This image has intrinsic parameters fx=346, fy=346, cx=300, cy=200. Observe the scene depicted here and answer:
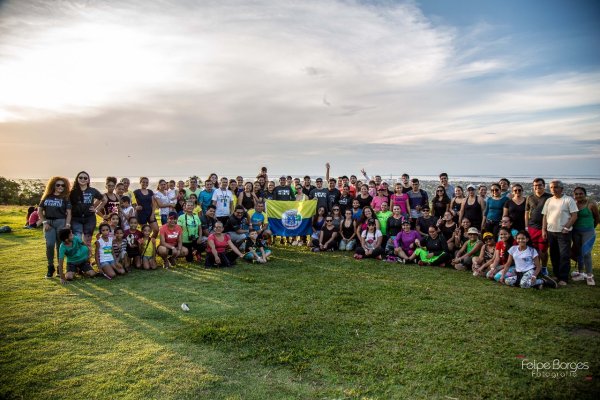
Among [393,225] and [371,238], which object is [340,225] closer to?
[371,238]

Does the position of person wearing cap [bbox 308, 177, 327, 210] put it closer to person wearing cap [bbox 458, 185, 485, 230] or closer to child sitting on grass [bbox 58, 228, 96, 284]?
person wearing cap [bbox 458, 185, 485, 230]

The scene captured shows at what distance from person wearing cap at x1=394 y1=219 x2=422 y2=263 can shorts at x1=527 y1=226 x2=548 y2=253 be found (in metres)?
2.53

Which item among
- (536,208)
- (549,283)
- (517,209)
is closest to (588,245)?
(536,208)

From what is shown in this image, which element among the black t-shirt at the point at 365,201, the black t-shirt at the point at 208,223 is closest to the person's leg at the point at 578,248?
the black t-shirt at the point at 365,201

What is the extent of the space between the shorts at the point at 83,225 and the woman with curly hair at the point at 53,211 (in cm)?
30

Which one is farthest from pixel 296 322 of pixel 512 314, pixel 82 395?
pixel 512 314

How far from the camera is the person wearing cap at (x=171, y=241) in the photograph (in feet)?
28.6

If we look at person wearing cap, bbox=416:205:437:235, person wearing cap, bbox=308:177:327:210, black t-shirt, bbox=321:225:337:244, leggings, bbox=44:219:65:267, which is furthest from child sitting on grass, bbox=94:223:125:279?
person wearing cap, bbox=416:205:437:235

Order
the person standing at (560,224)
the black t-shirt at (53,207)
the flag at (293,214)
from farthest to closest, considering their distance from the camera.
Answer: the flag at (293,214) < the black t-shirt at (53,207) < the person standing at (560,224)

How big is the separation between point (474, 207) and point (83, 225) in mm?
9662

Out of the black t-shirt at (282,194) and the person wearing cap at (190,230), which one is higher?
the black t-shirt at (282,194)

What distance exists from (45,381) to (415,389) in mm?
3878

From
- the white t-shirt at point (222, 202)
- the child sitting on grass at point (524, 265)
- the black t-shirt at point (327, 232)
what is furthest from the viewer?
the black t-shirt at point (327, 232)

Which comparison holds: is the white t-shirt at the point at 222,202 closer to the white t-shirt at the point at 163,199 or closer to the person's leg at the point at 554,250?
the white t-shirt at the point at 163,199
